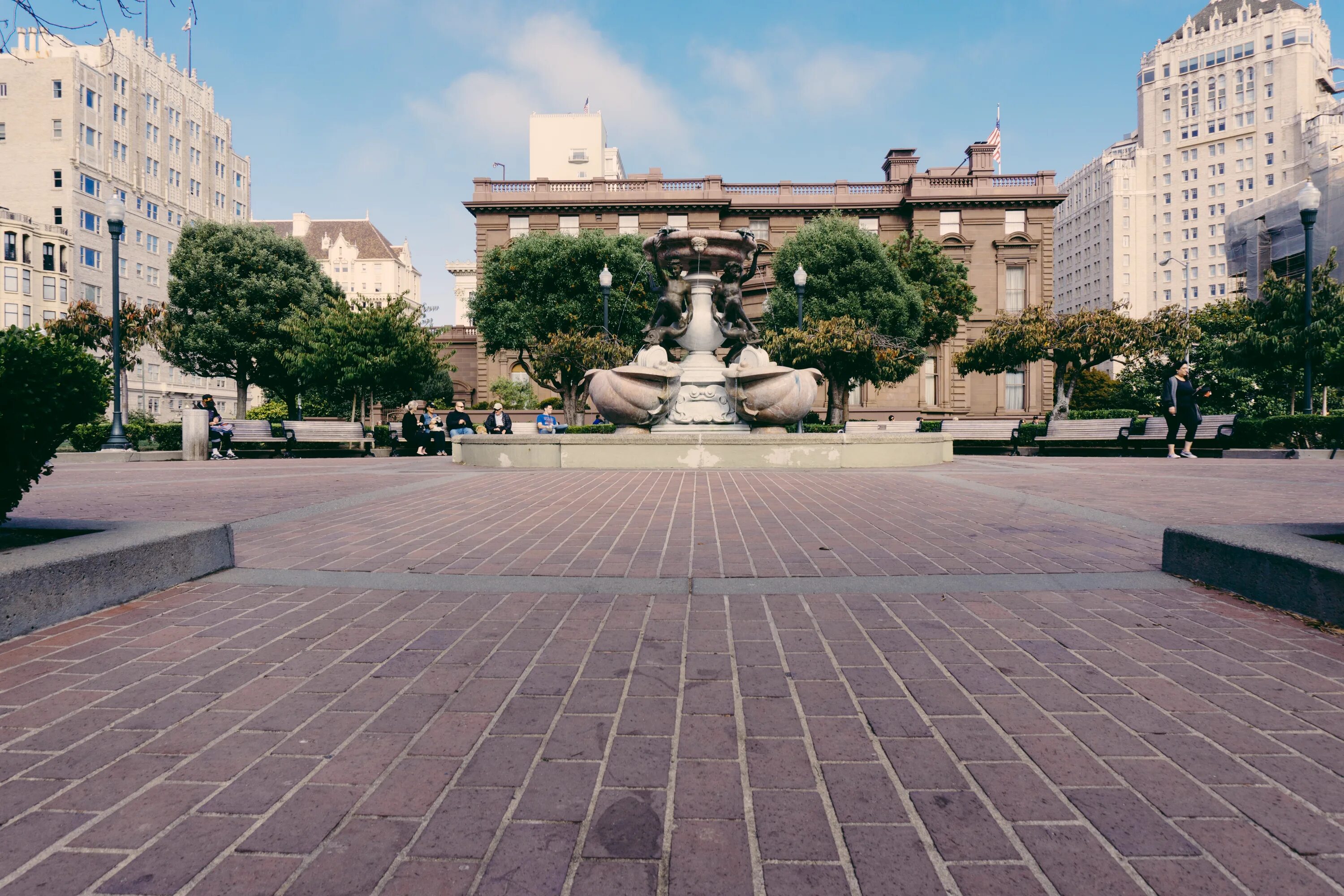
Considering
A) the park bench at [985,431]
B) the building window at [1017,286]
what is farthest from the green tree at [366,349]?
the building window at [1017,286]

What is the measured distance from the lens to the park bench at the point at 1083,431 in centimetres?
1769

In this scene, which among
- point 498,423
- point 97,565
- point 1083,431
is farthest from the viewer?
point 498,423

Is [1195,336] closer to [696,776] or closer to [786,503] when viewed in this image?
[786,503]

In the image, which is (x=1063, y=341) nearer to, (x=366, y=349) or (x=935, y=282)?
(x=935, y=282)

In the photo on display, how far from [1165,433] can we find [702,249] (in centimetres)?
1264

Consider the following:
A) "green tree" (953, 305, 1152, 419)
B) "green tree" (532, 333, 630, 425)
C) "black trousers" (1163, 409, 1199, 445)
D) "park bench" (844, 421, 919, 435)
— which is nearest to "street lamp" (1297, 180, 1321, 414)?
"black trousers" (1163, 409, 1199, 445)

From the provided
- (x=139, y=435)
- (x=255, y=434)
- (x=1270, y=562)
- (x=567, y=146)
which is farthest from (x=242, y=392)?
(x=567, y=146)

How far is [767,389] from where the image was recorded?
41.9 feet

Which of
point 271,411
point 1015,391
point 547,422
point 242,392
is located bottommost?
point 547,422

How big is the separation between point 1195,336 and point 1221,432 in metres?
12.3

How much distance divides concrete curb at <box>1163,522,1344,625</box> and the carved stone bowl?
10.3m

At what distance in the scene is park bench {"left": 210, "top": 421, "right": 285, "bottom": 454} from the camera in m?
19.0

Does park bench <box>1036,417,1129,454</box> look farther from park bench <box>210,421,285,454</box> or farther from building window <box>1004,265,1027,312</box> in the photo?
building window <box>1004,265,1027,312</box>

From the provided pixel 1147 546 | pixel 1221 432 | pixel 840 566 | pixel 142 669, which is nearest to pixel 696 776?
pixel 142 669
